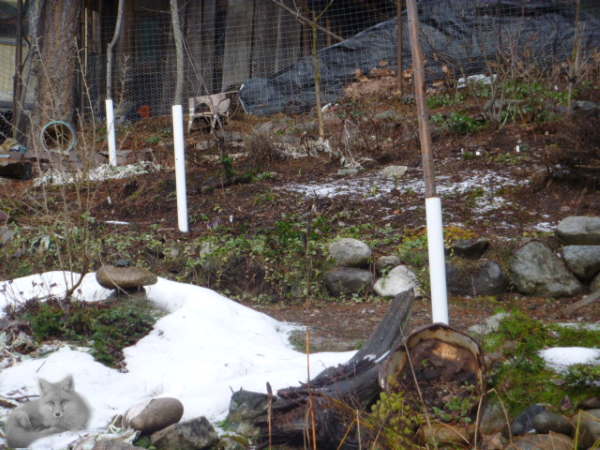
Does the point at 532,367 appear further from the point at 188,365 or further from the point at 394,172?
the point at 394,172

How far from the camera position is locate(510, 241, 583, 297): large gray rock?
5.76 m

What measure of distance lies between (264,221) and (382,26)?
6215mm

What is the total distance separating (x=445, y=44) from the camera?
1155 cm

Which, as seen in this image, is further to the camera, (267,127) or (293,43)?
(293,43)

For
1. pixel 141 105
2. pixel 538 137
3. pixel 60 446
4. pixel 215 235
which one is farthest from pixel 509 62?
pixel 60 446

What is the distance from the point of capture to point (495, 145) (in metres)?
8.55

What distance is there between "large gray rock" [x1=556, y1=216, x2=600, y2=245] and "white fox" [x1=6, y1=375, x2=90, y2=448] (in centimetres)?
445

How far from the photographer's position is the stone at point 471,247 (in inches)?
237

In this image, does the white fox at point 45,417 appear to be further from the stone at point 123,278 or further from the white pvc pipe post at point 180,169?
the white pvc pipe post at point 180,169

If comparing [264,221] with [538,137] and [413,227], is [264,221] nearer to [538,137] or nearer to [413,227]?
[413,227]

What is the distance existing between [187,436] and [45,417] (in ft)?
2.18

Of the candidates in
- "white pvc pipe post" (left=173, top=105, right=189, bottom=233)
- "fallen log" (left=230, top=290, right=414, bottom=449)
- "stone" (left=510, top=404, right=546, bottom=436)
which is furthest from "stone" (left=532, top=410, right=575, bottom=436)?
"white pvc pipe post" (left=173, top=105, right=189, bottom=233)

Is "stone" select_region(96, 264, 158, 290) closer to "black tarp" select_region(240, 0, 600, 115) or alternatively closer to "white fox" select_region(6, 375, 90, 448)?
"white fox" select_region(6, 375, 90, 448)

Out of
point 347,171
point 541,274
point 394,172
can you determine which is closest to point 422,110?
point 541,274
